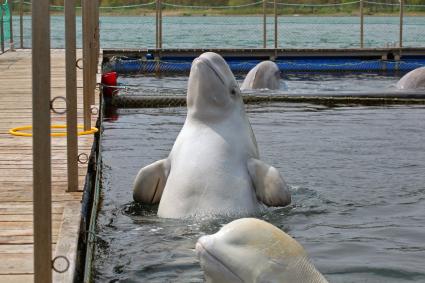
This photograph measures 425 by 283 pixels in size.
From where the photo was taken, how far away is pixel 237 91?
24.1ft

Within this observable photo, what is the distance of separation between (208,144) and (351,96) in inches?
380

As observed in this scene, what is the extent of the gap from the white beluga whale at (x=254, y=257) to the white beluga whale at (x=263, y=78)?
13.3 metres

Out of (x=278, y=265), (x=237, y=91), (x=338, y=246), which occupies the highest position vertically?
(x=237, y=91)

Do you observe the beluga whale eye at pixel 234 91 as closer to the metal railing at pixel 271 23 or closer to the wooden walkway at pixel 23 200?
the wooden walkway at pixel 23 200

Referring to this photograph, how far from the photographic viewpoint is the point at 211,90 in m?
7.24

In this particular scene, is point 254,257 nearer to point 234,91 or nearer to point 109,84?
point 234,91

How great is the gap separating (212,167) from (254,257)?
116 inches

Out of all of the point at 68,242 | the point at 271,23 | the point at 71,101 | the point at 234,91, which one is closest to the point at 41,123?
the point at 68,242

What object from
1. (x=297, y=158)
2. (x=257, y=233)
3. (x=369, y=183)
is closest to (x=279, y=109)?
(x=297, y=158)

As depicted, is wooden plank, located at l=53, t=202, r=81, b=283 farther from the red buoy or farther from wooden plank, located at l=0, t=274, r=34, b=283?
the red buoy

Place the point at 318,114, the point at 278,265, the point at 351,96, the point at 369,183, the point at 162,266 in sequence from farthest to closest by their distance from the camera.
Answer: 1. the point at 351,96
2. the point at 318,114
3. the point at 369,183
4. the point at 162,266
5. the point at 278,265

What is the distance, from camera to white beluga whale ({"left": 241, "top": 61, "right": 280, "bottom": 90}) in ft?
57.6

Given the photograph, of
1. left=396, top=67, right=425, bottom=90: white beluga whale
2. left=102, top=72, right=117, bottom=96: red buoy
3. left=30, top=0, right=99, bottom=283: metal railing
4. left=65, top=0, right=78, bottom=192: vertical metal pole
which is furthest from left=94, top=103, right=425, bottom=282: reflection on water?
left=396, top=67, right=425, bottom=90: white beluga whale

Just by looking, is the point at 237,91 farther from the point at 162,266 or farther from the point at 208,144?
the point at 162,266
